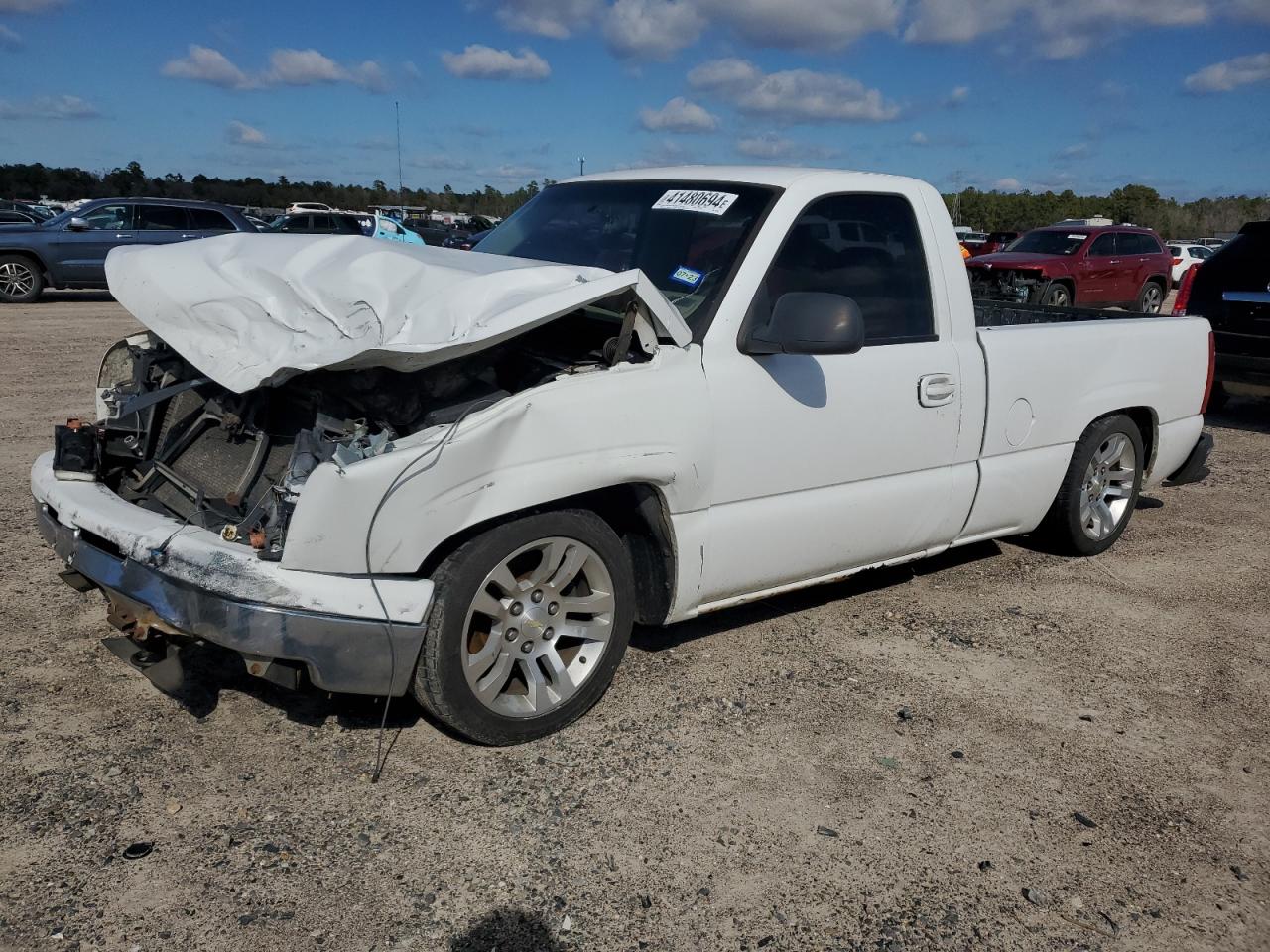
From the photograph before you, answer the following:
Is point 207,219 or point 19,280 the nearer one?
point 19,280

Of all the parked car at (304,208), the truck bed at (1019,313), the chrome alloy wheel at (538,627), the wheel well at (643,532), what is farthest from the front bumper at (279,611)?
the parked car at (304,208)

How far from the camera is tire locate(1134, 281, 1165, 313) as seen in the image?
20.0 metres

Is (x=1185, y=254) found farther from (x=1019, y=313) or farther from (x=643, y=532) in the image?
(x=643, y=532)

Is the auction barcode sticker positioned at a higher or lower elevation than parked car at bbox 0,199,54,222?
lower

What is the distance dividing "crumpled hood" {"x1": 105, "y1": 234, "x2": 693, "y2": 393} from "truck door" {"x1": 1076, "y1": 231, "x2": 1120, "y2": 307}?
17.3m

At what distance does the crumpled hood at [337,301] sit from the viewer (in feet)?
10.3

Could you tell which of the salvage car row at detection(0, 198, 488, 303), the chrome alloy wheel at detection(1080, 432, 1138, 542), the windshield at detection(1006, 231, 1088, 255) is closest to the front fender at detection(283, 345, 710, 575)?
the chrome alloy wheel at detection(1080, 432, 1138, 542)

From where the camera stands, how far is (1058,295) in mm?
18453

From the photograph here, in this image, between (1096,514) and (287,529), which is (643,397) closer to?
(287,529)

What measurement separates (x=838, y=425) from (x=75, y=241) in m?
16.5

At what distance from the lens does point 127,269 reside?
3771 mm

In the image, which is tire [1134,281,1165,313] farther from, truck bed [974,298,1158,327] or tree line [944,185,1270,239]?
tree line [944,185,1270,239]

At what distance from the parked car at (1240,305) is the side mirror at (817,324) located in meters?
6.86

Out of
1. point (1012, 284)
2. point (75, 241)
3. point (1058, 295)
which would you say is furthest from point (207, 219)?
point (1058, 295)
